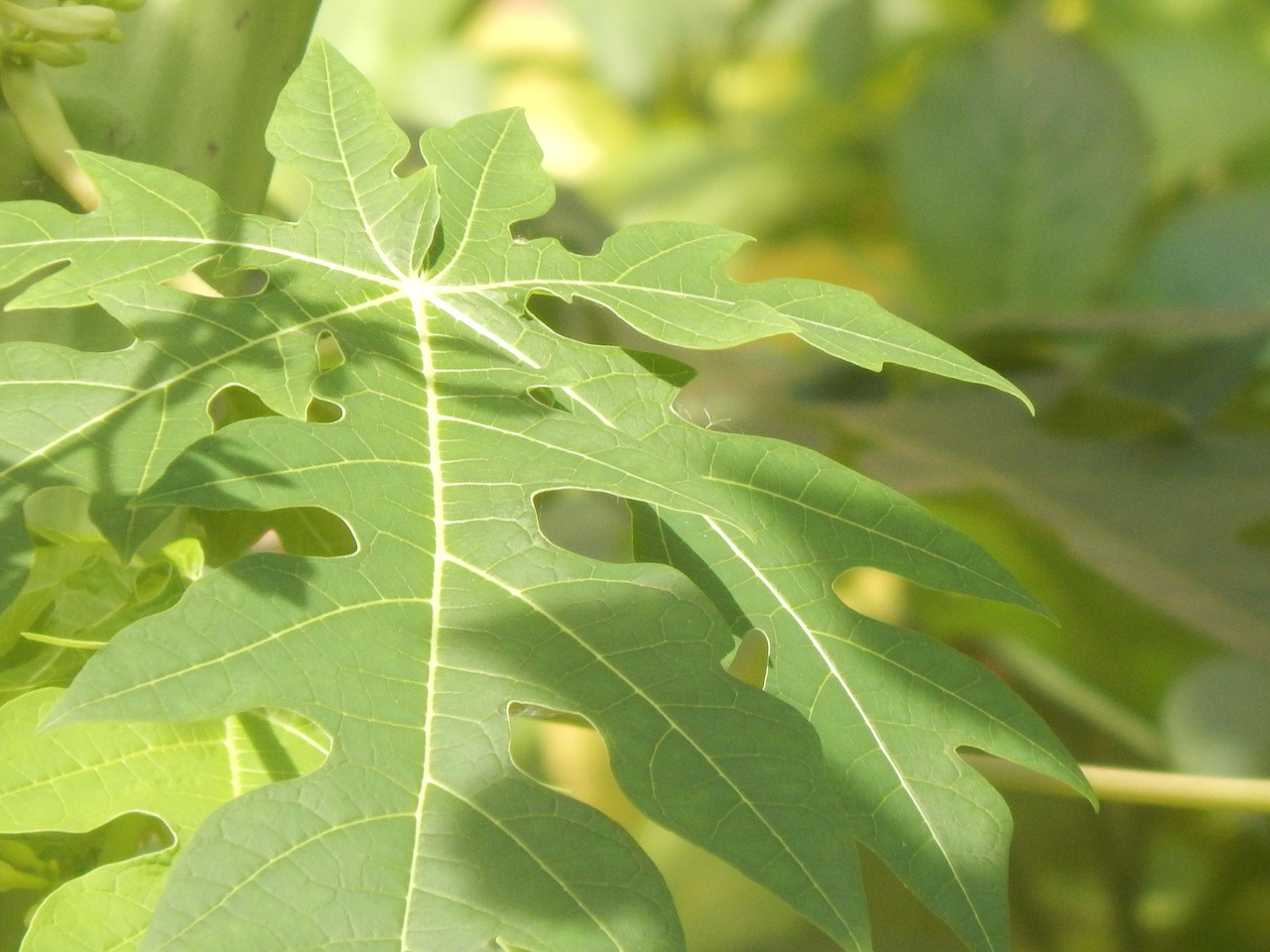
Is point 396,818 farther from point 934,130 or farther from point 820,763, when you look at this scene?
point 934,130

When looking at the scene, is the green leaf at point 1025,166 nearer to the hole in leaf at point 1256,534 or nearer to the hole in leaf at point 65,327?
the hole in leaf at point 1256,534

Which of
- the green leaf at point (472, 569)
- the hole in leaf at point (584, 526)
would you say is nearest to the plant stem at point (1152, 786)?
the green leaf at point (472, 569)

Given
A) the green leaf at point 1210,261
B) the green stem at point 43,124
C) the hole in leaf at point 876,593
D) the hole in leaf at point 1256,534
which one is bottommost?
the hole in leaf at point 876,593

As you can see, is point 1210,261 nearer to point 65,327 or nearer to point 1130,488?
point 1130,488

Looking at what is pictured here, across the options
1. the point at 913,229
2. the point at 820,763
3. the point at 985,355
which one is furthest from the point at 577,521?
the point at 820,763

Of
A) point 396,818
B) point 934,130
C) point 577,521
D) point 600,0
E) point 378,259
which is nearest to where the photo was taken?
point 396,818

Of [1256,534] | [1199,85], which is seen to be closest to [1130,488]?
[1256,534]
